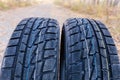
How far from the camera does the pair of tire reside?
2457 mm

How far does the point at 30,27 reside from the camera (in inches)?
122

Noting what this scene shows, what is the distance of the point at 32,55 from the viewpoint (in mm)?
2609

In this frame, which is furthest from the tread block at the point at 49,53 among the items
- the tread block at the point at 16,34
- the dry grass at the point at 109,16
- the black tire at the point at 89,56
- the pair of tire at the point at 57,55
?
the dry grass at the point at 109,16

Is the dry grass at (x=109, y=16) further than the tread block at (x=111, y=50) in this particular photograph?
Yes

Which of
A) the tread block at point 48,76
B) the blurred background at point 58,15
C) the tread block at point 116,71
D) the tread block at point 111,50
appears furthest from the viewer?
the blurred background at point 58,15

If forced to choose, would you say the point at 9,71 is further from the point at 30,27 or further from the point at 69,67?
the point at 30,27

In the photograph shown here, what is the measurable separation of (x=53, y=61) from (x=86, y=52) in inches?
11.1

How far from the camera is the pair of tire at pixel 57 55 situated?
2457 millimetres

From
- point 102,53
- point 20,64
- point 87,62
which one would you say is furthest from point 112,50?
point 20,64

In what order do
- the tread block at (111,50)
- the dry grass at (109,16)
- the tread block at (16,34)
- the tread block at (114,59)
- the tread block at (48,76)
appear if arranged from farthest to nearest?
the dry grass at (109,16), the tread block at (16,34), the tread block at (111,50), the tread block at (114,59), the tread block at (48,76)

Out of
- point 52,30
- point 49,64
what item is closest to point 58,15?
point 52,30

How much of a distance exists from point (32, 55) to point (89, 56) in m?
0.44

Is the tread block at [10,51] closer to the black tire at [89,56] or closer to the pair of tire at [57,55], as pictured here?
the pair of tire at [57,55]

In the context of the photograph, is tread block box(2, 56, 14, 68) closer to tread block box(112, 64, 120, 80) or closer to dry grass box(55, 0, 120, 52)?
tread block box(112, 64, 120, 80)
